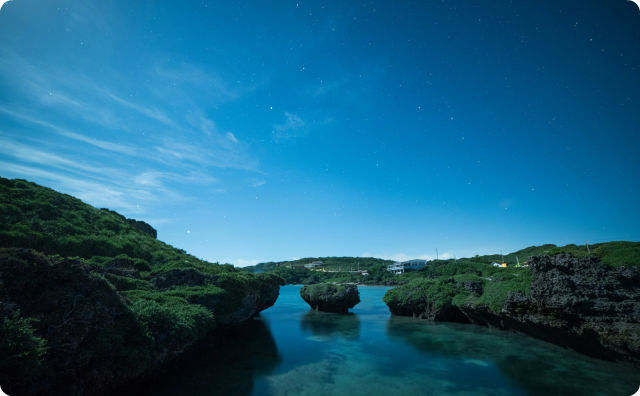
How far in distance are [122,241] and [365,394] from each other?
28839mm

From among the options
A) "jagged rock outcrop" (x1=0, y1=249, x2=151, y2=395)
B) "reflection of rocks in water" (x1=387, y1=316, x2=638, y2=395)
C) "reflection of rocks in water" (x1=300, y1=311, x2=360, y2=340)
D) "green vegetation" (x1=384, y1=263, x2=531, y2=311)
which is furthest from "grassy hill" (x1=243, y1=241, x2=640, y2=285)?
"jagged rock outcrop" (x1=0, y1=249, x2=151, y2=395)

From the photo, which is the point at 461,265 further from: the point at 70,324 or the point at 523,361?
the point at 70,324

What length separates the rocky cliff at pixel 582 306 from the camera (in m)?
15.1

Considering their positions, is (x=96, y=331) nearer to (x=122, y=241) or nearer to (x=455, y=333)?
(x=122, y=241)

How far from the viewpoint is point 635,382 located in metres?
13.5

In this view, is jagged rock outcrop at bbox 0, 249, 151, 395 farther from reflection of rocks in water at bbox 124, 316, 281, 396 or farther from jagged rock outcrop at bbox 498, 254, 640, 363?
jagged rock outcrop at bbox 498, 254, 640, 363

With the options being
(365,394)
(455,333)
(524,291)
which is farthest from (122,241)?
(524,291)

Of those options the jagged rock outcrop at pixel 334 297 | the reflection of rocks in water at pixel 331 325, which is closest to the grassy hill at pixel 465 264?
the reflection of rocks in water at pixel 331 325

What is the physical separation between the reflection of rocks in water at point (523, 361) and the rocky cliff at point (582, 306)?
3.61 ft

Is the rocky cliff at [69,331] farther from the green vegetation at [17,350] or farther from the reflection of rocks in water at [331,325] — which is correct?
the reflection of rocks in water at [331,325]

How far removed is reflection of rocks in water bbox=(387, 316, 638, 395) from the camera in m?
13.6

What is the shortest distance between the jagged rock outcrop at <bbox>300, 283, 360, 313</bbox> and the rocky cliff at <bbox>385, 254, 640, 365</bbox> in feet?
72.2

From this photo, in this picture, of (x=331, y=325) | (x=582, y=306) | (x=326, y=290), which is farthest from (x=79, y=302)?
(x=326, y=290)

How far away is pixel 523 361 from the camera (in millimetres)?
17344
